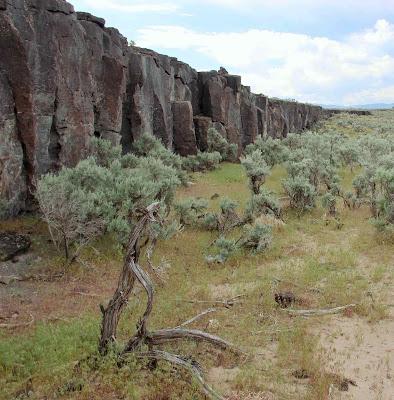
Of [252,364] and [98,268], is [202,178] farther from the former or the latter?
[252,364]

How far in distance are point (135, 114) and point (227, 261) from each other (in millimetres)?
14029

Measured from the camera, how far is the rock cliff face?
15.0 metres

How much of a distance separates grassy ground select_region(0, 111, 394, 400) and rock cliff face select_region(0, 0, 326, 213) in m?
2.53

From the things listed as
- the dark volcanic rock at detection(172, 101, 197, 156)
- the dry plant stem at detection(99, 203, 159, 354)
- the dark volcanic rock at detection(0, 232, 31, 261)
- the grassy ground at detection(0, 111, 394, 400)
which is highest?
the dark volcanic rock at detection(172, 101, 197, 156)

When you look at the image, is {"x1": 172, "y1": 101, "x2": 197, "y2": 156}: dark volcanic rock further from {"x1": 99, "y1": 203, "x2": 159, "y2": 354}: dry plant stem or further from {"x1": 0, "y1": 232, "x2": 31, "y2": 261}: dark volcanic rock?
{"x1": 99, "y1": 203, "x2": 159, "y2": 354}: dry plant stem

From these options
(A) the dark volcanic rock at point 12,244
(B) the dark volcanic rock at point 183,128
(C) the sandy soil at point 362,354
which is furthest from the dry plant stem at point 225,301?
(B) the dark volcanic rock at point 183,128

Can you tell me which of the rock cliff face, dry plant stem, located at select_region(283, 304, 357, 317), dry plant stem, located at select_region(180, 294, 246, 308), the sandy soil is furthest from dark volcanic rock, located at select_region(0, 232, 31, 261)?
the sandy soil

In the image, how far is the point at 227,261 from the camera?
13906 millimetres

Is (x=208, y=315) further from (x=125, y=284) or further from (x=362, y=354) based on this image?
(x=125, y=284)

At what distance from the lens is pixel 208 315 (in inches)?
395

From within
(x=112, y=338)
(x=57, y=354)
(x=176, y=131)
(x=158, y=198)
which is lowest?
(x=57, y=354)

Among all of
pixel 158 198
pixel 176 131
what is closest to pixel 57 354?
pixel 158 198

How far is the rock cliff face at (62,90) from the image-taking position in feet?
49.1

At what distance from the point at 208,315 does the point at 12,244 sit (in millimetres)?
5912
